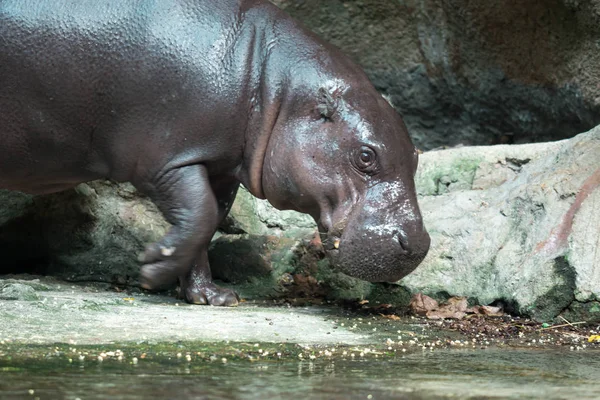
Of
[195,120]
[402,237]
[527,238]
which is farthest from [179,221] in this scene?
[527,238]

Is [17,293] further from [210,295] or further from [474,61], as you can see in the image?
[474,61]

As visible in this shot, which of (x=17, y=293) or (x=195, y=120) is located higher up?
(x=195, y=120)

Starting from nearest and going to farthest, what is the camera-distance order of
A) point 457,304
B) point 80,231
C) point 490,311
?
point 490,311 → point 457,304 → point 80,231

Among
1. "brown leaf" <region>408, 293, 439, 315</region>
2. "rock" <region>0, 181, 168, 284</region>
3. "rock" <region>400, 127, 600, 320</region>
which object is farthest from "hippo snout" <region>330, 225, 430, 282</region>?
"rock" <region>0, 181, 168, 284</region>

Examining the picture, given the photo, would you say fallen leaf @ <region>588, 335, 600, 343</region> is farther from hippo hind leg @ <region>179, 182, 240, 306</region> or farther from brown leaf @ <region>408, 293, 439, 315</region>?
hippo hind leg @ <region>179, 182, 240, 306</region>

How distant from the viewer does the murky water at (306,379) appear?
2795mm

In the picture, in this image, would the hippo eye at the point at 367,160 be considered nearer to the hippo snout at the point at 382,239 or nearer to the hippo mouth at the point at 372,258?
the hippo snout at the point at 382,239

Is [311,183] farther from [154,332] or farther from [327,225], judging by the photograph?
[154,332]

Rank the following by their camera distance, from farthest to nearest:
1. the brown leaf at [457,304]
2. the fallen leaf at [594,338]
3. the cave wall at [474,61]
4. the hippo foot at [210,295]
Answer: the cave wall at [474,61] < the hippo foot at [210,295] < the brown leaf at [457,304] < the fallen leaf at [594,338]

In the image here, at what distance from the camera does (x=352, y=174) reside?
4.97 metres

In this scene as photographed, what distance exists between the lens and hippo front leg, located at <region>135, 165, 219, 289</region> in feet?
16.1

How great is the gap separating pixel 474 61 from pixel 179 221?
3.55 meters

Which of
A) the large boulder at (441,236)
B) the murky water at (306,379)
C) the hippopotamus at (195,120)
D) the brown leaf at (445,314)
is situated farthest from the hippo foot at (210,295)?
the murky water at (306,379)

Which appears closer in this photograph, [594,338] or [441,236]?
[594,338]
